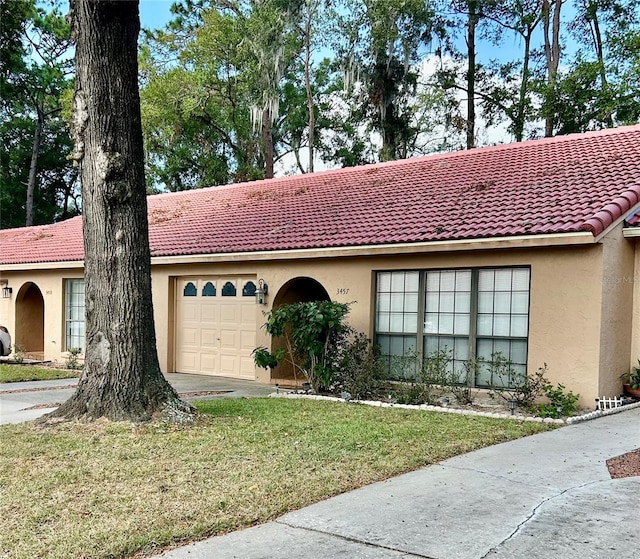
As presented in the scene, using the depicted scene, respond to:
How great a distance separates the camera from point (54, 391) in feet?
38.3

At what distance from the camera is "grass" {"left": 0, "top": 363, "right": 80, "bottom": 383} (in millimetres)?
13508

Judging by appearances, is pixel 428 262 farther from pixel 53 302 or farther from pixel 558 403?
pixel 53 302

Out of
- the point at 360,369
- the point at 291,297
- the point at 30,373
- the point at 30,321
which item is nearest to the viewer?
the point at 360,369

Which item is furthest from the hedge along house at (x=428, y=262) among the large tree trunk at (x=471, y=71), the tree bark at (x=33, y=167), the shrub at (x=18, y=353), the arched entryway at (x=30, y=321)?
the tree bark at (x=33, y=167)

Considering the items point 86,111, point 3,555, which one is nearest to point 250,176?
point 86,111

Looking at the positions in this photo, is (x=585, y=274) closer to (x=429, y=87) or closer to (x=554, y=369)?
(x=554, y=369)

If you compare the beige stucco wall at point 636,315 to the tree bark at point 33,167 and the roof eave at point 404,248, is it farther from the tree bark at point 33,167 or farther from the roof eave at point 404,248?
the tree bark at point 33,167

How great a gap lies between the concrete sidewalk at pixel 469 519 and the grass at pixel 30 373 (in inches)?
396

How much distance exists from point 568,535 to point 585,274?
18.9 feet

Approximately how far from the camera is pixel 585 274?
927 cm

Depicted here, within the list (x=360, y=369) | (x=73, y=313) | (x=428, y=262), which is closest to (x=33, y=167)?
(x=73, y=313)

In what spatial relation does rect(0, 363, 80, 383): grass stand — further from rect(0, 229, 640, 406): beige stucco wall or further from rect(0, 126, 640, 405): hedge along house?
rect(0, 229, 640, 406): beige stucco wall

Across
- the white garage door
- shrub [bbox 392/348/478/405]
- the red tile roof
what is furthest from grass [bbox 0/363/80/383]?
shrub [bbox 392/348/478/405]

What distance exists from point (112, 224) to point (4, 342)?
12.2 m
